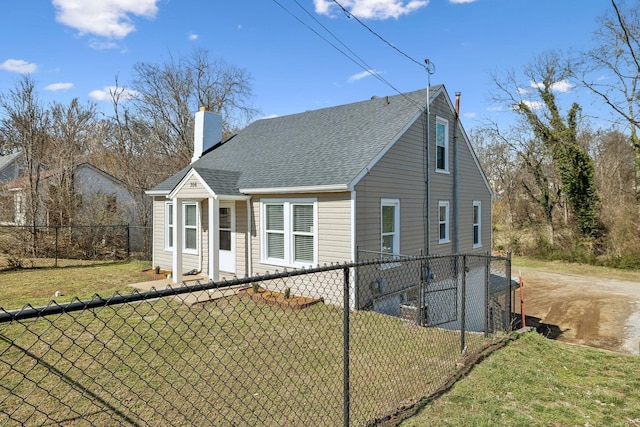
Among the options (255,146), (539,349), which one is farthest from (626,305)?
(255,146)

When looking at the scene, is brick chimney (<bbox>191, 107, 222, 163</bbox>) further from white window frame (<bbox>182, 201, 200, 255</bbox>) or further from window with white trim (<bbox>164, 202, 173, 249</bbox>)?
white window frame (<bbox>182, 201, 200, 255</bbox>)

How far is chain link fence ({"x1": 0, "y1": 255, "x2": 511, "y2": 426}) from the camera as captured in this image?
3.71 m

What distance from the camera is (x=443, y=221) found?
12734mm

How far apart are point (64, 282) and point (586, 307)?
56.9ft

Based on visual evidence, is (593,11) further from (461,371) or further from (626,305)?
(461,371)

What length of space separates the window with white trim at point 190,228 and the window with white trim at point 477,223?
10.6m

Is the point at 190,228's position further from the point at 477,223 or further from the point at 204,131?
the point at 477,223

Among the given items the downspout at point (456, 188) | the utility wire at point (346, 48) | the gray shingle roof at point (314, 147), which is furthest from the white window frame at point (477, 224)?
the utility wire at point (346, 48)

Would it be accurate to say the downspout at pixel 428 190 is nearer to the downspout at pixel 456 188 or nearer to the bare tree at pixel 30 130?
the downspout at pixel 456 188

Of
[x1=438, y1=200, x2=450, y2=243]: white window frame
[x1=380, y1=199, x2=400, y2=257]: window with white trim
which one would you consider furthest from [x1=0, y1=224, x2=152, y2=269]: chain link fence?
[x1=438, y1=200, x2=450, y2=243]: white window frame

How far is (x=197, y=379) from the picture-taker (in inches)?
189

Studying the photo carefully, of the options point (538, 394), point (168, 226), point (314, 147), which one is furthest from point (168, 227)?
point (538, 394)

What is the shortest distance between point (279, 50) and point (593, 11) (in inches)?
685

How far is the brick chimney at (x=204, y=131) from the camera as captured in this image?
15961 mm
